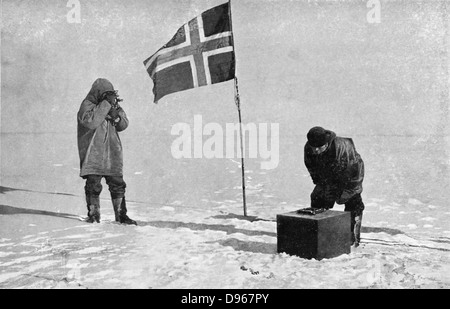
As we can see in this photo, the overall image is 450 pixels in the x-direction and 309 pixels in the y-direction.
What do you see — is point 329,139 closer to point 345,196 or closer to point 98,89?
point 345,196

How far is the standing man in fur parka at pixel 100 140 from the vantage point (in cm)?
588

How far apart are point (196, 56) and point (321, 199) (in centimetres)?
256

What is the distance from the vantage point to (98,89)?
5957mm

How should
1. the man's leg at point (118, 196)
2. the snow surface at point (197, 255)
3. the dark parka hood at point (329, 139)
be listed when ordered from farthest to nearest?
the man's leg at point (118, 196) < the dark parka hood at point (329, 139) < the snow surface at point (197, 255)

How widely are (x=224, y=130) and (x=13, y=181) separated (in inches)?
242

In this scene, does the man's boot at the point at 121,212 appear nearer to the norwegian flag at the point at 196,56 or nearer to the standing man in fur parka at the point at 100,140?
the standing man in fur parka at the point at 100,140

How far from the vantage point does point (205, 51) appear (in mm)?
6285

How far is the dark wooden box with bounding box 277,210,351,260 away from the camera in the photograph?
166 inches

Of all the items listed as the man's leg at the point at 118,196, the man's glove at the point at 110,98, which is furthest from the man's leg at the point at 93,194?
the man's glove at the point at 110,98

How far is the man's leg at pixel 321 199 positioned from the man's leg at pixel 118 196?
7.71ft

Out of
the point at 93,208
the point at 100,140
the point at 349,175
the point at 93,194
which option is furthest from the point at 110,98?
the point at 349,175

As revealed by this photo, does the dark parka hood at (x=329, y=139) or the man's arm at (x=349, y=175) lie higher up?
the dark parka hood at (x=329, y=139)

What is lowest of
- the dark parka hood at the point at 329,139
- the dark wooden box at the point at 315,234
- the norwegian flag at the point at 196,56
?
the dark wooden box at the point at 315,234

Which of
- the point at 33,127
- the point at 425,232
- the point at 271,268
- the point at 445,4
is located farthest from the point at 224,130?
the point at 271,268
